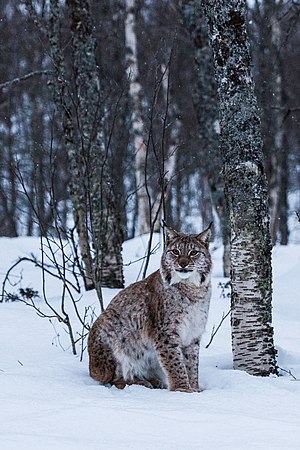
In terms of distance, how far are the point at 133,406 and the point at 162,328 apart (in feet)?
3.42

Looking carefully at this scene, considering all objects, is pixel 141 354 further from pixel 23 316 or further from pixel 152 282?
pixel 23 316

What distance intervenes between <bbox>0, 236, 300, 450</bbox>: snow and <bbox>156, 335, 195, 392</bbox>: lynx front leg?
17cm

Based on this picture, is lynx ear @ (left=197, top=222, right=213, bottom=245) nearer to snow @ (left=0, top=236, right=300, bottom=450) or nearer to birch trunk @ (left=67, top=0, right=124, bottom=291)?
snow @ (left=0, top=236, right=300, bottom=450)

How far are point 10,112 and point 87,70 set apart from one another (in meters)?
14.3

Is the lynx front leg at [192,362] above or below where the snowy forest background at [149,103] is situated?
below

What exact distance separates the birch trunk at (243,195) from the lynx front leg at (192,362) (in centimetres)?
30

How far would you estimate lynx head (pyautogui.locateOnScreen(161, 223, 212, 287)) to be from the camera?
5.07 m

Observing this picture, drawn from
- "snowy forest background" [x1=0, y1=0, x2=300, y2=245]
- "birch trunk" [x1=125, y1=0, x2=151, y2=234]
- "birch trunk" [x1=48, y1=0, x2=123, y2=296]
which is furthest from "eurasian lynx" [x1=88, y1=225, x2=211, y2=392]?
"birch trunk" [x1=125, y1=0, x2=151, y2=234]

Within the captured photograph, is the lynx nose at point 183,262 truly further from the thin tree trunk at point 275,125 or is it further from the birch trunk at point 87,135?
the thin tree trunk at point 275,125

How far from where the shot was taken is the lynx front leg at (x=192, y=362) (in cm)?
506

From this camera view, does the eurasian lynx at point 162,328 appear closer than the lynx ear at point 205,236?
Yes

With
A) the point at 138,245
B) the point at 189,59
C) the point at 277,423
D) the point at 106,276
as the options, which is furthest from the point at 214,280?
the point at 189,59

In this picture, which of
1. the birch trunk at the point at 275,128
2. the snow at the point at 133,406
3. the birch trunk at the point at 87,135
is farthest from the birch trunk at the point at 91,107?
the birch trunk at the point at 275,128

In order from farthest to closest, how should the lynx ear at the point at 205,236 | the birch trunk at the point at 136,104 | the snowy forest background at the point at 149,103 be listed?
the snowy forest background at the point at 149,103 < the birch trunk at the point at 136,104 < the lynx ear at the point at 205,236
